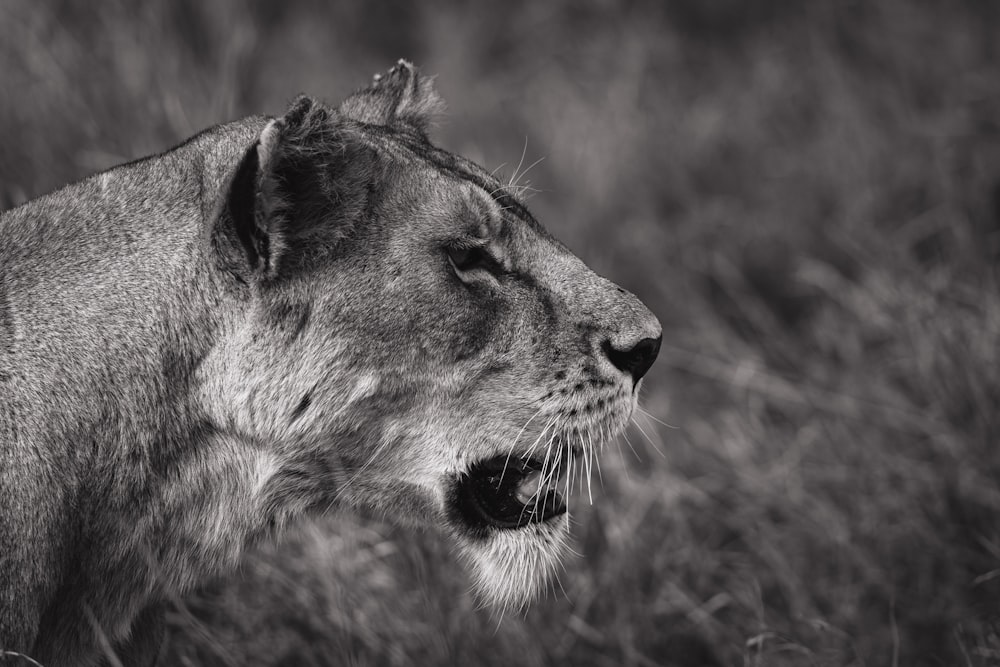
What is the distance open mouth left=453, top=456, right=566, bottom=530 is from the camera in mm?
2895

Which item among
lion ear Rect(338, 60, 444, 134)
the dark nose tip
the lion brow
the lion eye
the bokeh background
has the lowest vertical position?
the bokeh background

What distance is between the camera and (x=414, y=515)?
293 cm

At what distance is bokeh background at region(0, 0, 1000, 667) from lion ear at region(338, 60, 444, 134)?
1218 millimetres

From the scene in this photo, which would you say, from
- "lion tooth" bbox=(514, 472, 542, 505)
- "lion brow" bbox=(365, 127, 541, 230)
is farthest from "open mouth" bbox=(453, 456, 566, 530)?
"lion brow" bbox=(365, 127, 541, 230)

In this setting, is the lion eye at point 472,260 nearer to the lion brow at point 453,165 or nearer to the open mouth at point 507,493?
the lion brow at point 453,165

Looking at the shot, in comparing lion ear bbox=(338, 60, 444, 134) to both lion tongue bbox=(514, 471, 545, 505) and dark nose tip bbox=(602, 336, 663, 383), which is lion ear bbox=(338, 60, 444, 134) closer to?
dark nose tip bbox=(602, 336, 663, 383)

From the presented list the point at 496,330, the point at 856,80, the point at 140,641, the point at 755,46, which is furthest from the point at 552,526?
the point at 755,46

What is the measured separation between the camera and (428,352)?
2770 mm

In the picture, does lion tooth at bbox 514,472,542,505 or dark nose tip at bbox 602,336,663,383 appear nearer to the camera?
dark nose tip at bbox 602,336,663,383

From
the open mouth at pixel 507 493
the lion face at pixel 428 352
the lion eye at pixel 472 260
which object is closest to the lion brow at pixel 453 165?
the lion face at pixel 428 352

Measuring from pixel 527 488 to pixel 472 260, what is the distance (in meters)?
0.64

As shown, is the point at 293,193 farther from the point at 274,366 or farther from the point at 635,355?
the point at 635,355

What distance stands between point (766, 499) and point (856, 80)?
3654 mm

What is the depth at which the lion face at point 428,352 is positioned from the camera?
2.68 meters
